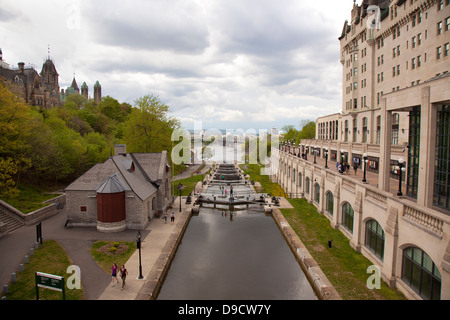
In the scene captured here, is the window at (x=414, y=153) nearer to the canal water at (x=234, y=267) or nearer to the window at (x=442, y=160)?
the window at (x=442, y=160)

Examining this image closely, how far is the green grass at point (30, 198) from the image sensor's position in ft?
97.5

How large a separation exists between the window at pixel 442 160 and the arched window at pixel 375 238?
11.8ft

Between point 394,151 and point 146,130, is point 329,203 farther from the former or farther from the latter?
point 146,130

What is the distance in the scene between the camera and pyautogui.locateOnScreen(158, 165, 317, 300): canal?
1680cm

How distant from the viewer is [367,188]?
19.5m

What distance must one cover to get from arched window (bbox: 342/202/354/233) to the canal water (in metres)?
5.53

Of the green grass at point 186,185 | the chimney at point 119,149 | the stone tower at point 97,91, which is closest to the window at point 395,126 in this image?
the green grass at point 186,185

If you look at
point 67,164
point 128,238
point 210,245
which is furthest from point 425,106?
point 67,164

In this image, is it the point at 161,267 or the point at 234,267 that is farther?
the point at 234,267

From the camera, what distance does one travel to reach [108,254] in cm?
2077

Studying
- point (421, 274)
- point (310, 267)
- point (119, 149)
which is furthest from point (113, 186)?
point (421, 274)

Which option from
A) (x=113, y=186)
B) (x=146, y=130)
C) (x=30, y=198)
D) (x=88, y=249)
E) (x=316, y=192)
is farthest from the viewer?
(x=146, y=130)

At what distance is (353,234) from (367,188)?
442 cm

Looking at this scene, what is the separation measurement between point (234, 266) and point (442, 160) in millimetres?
14692
